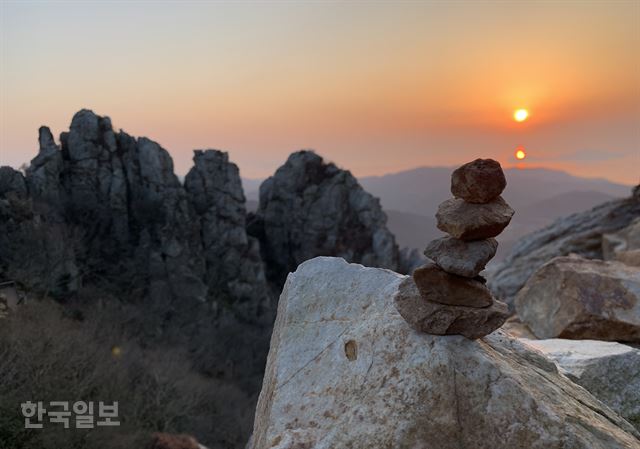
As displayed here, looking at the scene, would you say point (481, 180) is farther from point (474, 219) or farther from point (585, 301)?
point (585, 301)

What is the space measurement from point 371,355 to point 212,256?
49230 millimetres

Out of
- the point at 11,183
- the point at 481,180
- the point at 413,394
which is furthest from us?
the point at 11,183

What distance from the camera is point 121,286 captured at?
46.4 meters

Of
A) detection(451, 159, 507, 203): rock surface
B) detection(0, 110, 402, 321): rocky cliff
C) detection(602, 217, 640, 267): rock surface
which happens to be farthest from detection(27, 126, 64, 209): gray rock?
detection(451, 159, 507, 203): rock surface

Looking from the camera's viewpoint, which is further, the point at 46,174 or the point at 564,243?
the point at 46,174

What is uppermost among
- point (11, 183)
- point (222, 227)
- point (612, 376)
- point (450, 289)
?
point (11, 183)

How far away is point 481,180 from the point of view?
4.25 metres

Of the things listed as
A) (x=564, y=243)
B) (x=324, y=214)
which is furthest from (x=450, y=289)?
(x=324, y=214)

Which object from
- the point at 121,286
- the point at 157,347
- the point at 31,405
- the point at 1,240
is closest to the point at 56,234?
the point at 1,240

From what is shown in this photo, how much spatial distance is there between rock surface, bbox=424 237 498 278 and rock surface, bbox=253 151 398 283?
172ft

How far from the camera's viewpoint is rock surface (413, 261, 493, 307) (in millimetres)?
4520

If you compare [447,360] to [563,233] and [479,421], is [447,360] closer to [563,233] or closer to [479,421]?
[479,421]

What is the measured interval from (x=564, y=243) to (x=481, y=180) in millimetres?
15260

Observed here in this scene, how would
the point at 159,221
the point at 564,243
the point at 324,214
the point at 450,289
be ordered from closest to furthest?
the point at 450,289 < the point at 564,243 < the point at 159,221 < the point at 324,214
